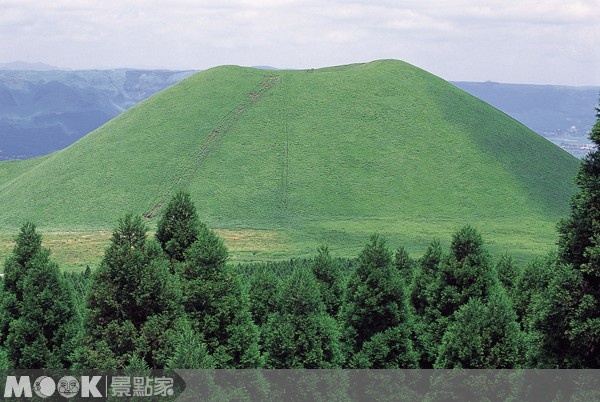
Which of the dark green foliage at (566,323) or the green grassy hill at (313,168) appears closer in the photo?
the dark green foliage at (566,323)

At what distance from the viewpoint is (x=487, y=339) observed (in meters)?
22.7

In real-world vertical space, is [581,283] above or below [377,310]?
above

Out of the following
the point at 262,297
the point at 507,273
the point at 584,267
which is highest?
the point at 584,267

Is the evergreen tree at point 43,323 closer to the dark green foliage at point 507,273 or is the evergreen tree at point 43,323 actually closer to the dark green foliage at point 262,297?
the dark green foliage at point 262,297

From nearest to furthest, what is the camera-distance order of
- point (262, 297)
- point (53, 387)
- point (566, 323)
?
1. point (566, 323)
2. point (53, 387)
3. point (262, 297)

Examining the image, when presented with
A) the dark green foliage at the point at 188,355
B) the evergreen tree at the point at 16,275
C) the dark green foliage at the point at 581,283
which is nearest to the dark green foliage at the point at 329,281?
the evergreen tree at the point at 16,275

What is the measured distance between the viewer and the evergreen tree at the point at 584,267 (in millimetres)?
16203

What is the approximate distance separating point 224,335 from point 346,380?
429cm

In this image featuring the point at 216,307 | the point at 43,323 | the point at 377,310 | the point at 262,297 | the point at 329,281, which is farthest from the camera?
the point at 329,281

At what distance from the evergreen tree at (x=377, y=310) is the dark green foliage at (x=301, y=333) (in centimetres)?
283

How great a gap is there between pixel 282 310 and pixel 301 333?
3.97ft

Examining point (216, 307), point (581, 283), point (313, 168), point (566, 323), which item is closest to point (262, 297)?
point (216, 307)

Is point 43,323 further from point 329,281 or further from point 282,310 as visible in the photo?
point 329,281

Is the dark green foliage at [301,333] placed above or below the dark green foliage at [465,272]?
below
